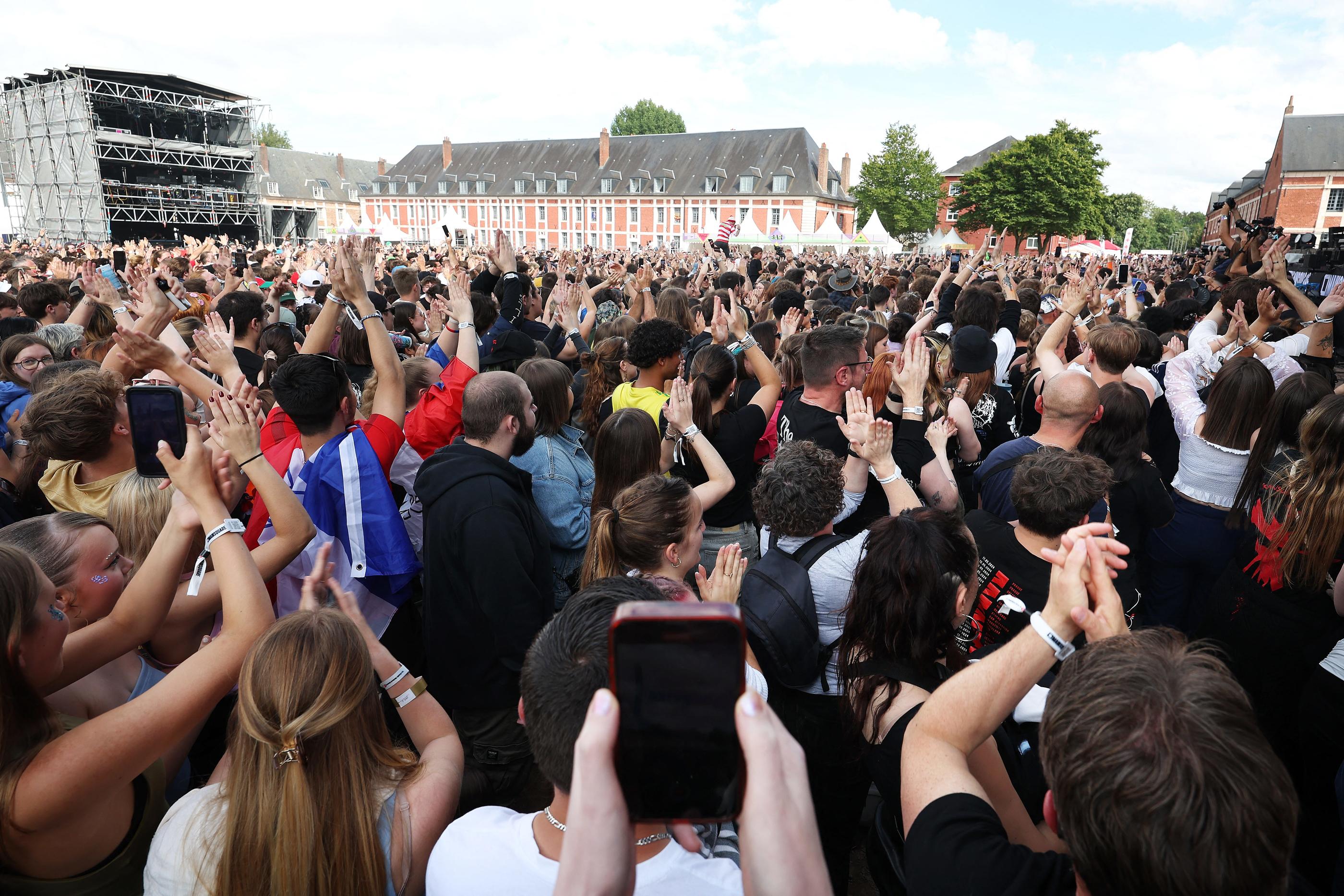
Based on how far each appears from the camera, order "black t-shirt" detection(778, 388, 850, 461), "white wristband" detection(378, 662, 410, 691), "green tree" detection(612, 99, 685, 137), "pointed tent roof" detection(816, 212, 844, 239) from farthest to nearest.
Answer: "green tree" detection(612, 99, 685, 137) → "pointed tent roof" detection(816, 212, 844, 239) → "black t-shirt" detection(778, 388, 850, 461) → "white wristband" detection(378, 662, 410, 691)

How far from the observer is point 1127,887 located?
1058 millimetres

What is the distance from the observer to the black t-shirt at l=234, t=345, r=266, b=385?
201 inches

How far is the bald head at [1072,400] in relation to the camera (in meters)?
3.42

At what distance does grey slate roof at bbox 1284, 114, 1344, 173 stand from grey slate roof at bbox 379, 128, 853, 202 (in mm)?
29471

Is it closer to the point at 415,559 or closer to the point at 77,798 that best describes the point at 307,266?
the point at 415,559

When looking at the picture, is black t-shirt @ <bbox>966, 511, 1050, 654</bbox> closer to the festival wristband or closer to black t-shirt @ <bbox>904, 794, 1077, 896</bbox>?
black t-shirt @ <bbox>904, 794, 1077, 896</bbox>

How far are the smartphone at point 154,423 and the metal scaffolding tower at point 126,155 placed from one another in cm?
4280

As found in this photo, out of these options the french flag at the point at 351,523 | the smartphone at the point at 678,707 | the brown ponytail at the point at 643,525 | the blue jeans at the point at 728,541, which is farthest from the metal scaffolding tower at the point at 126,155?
the smartphone at the point at 678,707

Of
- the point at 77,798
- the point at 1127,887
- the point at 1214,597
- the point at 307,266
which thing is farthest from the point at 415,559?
the point at 307,266

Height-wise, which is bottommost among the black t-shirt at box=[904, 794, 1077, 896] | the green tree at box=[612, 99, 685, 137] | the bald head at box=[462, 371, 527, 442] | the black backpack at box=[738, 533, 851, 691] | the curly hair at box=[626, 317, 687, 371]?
the black backpack at box=[738, 533, 851, 691]

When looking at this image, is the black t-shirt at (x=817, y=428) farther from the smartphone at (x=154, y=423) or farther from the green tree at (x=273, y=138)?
the green tree at (x=273, y=138)

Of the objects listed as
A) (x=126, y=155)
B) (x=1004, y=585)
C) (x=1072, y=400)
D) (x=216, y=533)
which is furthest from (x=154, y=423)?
(x=126, y=155)

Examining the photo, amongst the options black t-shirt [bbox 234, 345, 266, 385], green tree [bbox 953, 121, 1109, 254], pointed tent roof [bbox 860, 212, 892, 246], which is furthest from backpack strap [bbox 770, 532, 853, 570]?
green tree [bbox 953, 121, 1109, 254]

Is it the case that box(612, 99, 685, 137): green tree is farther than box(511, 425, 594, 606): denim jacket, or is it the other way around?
box(612, 99, 685, 137): green tree
